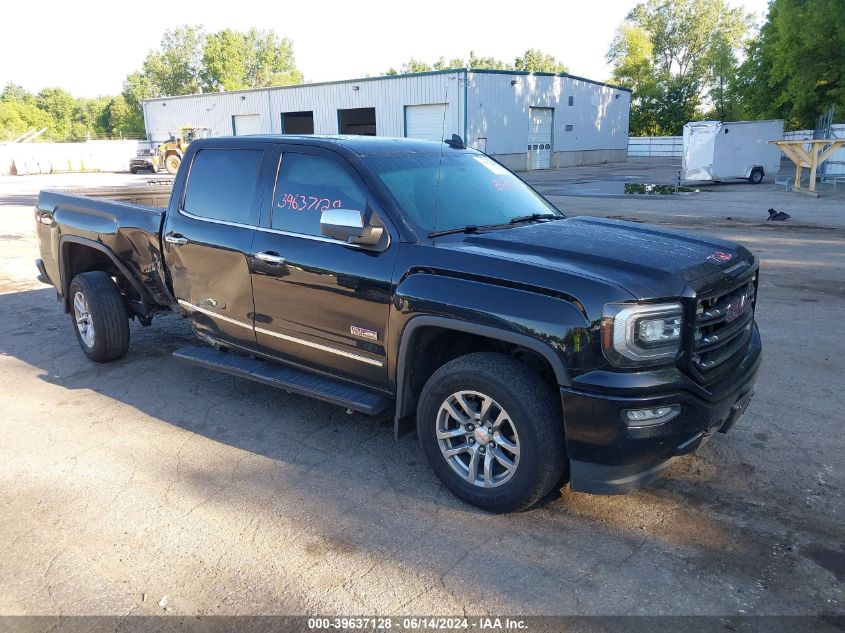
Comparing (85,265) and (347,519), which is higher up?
(85,265)

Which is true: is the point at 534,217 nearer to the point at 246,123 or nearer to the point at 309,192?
the point at 309,192

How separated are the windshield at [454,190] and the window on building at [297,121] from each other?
3927 cm

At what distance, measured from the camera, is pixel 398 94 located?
3625 centimetres

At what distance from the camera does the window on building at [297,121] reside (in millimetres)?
42844

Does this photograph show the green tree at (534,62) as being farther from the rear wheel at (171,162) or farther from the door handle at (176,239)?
the door handle at (176,239)

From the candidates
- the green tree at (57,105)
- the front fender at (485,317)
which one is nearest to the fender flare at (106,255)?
the front fender at (485,317)

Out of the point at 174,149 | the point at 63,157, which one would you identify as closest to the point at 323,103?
the point at 174,149

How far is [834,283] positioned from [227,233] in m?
7.76

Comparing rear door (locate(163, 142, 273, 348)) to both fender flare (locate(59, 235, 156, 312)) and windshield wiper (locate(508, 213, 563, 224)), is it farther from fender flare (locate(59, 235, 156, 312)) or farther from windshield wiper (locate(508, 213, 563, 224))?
windshield wiper (locate(508, 213, 563, 224))

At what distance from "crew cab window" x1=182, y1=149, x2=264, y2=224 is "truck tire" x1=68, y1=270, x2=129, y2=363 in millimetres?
1358

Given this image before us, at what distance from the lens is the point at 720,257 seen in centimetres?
362

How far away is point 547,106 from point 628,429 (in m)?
41.3

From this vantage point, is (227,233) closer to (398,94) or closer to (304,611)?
(304,611)

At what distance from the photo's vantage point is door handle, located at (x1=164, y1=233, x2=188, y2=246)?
496cm
